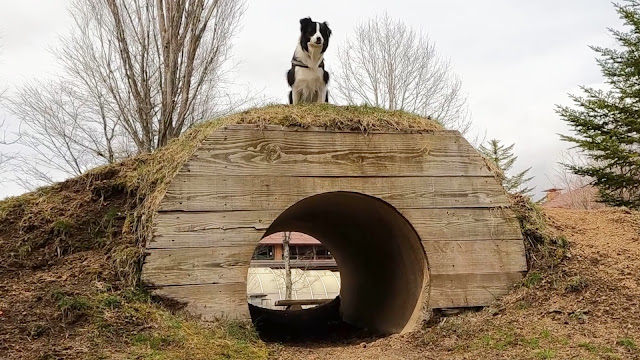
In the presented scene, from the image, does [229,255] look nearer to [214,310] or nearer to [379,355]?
[214,310]

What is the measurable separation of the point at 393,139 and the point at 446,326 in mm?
1955

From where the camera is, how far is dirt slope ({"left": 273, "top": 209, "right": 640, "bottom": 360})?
4367 mm

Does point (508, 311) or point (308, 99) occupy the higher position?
point (308, 99)

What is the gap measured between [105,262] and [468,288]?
3588 mm

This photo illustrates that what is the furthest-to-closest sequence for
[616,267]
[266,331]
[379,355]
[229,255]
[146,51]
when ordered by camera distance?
1. [146,51]
2. [266,331]
3. [616,267]
4. [229,255]
5. [379,355]

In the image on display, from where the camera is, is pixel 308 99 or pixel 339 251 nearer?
pixel 308 99

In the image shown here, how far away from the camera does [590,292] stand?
5199 mm

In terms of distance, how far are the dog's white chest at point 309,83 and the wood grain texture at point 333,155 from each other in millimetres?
1740

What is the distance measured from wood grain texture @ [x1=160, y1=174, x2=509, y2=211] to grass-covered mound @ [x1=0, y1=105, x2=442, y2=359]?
297mm

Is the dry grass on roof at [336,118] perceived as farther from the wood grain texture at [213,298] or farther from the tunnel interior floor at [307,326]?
the tunnel interior floor at [307,326]

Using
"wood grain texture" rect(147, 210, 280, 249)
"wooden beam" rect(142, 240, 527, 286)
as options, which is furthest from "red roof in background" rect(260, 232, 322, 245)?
"wood grain texture" rect(147, 210, 280, 249)

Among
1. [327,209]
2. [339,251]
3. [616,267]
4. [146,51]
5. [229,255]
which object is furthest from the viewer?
[146,51]

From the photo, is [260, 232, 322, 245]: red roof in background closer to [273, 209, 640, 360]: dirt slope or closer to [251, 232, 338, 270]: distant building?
[251, 232, 338, 270]: distant building

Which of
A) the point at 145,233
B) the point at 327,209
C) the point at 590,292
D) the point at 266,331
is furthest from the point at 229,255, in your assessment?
the point at 590,292
